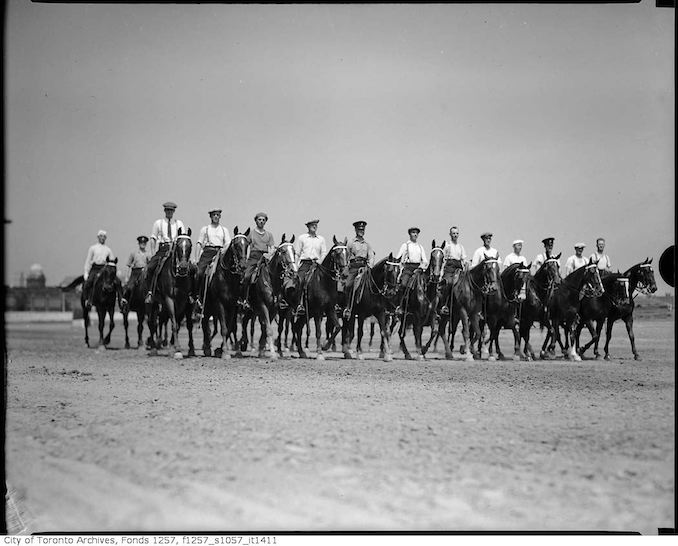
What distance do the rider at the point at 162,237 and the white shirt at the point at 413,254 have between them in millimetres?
5865

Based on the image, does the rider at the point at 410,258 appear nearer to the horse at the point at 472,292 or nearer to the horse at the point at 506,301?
the horse at the point at 472,292

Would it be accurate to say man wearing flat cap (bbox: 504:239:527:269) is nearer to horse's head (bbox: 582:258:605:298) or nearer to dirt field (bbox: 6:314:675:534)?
horse's head (bbox: 582:258:605:298)

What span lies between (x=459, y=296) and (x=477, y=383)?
6.10 m

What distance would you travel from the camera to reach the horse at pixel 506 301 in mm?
18953

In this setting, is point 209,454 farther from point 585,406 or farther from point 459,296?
point 459,296

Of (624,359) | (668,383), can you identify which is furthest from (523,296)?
(668,383)

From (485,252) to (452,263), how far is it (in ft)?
3.91

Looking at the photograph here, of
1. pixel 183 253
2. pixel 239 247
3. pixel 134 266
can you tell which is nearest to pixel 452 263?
pixel 239 247

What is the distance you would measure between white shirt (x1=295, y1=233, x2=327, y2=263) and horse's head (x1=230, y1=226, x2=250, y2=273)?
64.4 inches

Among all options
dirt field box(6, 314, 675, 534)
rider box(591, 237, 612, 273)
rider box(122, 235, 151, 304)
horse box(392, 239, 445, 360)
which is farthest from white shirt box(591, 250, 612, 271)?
rider box(122, 235, 151, 304)

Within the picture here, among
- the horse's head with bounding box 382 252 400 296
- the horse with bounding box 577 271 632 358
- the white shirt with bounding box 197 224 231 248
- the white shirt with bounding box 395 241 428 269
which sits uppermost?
the white shirt with bounding box 197 224 231 248

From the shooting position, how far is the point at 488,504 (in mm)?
5395

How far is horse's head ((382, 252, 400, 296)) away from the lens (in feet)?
58.5

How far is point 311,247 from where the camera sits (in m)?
18.4
